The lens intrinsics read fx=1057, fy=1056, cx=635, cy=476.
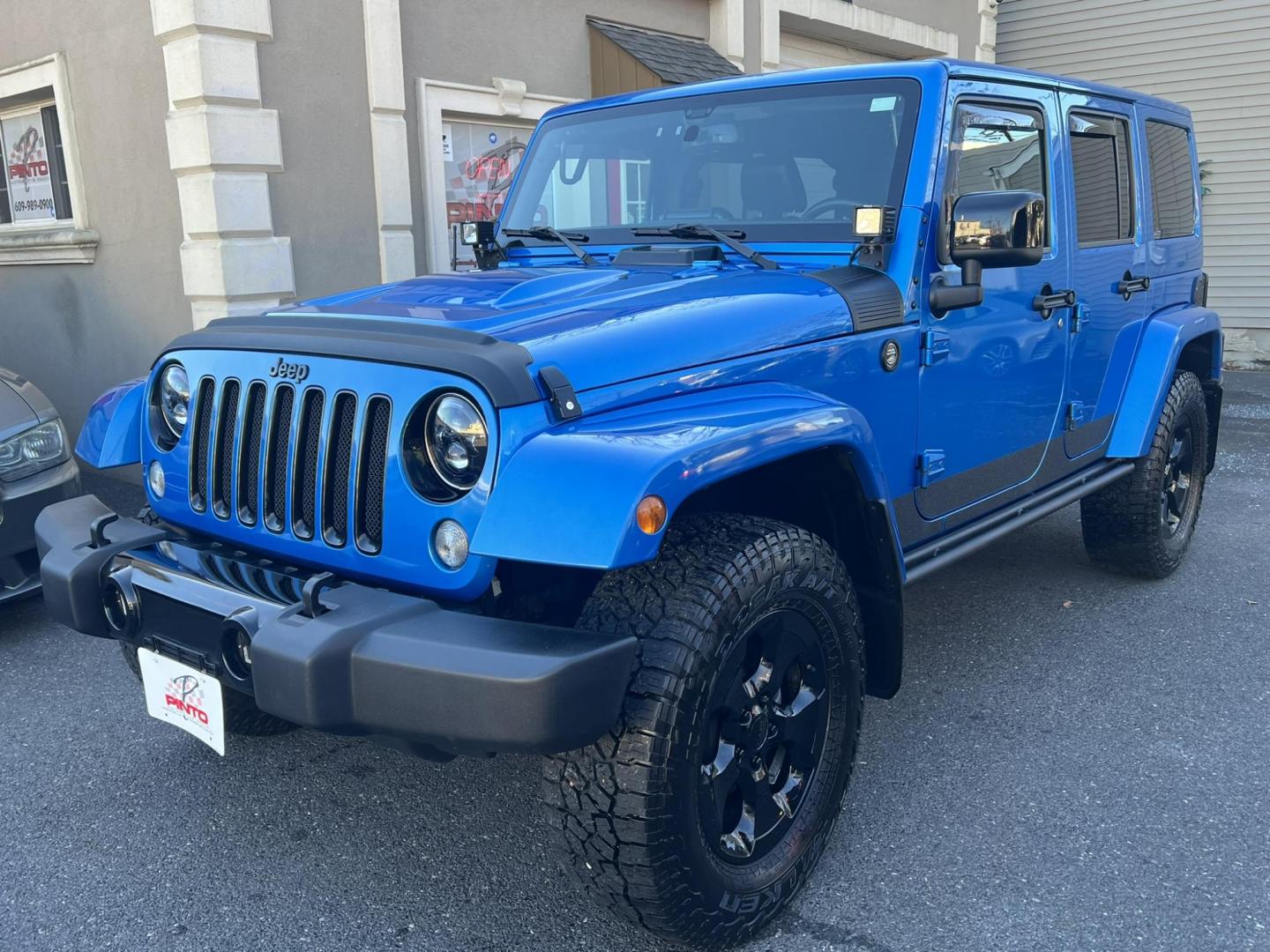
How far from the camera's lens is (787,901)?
93.1 inches

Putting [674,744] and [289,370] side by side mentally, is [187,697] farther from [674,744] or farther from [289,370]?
[674,744]

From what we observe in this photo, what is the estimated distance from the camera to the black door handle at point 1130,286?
3961 millimetres

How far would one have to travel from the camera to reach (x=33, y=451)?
416 centimetres

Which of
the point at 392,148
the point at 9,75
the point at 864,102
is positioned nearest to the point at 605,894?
the point at 864,102

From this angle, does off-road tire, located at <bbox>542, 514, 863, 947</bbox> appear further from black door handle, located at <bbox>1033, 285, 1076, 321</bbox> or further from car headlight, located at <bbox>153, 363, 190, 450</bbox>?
black door handle, located at <bbox>1033, 285, 1076, 321</bbox>

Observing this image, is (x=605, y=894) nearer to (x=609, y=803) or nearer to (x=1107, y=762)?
(x=609, y=803)

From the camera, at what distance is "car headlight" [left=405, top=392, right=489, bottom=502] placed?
2.06 metres

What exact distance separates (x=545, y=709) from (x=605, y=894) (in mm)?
540

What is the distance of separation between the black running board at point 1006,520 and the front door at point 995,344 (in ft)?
0.28

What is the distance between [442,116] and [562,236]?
407cm

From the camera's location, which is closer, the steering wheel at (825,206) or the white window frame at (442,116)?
the steering wheel at (825,206)

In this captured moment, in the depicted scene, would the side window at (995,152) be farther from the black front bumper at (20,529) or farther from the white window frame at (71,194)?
the white window frame at (71,194)

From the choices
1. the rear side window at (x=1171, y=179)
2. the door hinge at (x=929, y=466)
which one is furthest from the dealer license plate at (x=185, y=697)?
the rear side window at (x=1171, y=179)

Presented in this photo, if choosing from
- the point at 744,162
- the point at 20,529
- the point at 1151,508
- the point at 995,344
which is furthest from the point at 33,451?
the point at 1151,508
